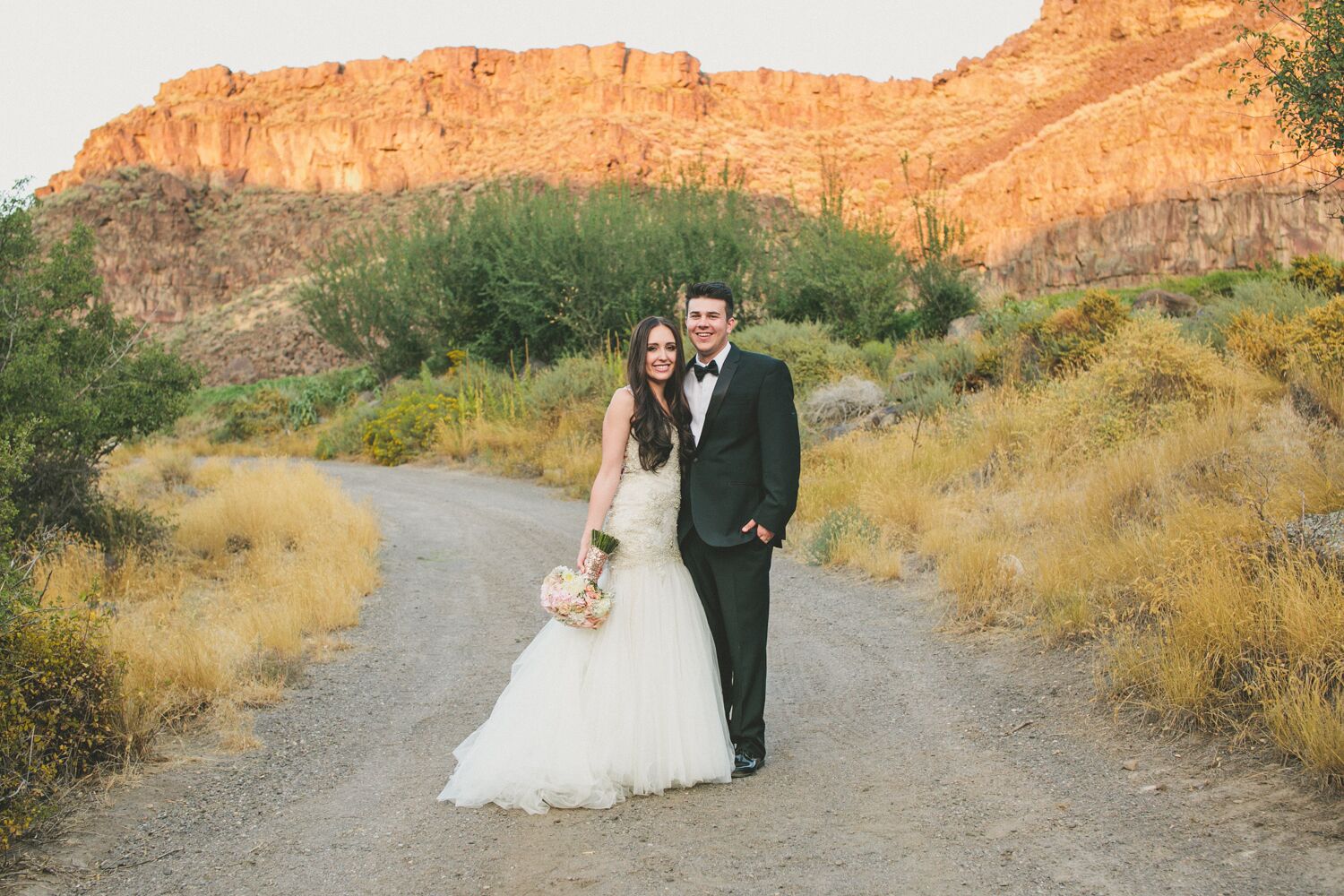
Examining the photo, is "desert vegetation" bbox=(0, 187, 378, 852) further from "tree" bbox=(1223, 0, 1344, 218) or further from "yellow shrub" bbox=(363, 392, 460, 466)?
"tree" bbox=(1223, 0, 1344, 218)

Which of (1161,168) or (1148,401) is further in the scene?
(1161,168)

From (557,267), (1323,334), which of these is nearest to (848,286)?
(557,267)

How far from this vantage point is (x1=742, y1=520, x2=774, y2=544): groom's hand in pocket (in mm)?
4781

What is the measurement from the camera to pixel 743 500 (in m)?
4.85

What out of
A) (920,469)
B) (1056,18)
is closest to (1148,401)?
(920,469)

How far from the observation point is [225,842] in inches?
173

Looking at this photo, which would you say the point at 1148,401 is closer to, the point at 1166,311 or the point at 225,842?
the point at 1166,311

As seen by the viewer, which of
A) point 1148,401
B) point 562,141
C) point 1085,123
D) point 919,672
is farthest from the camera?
point 562,141

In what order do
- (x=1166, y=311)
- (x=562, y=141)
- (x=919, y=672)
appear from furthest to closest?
(x=562, y=141) < (x=1166, y=311) < (x=919, y=672)

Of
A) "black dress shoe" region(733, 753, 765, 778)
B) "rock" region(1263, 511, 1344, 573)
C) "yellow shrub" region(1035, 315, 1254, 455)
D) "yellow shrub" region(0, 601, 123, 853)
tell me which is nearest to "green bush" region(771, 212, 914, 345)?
"yellow shrub" region(1035, 315, 1254, 455)

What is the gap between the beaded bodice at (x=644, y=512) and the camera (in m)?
4.90

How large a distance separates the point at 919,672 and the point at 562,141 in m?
54.8

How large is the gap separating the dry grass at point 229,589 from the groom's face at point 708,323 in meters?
3.15

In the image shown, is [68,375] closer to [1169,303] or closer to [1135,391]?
[1135,391]
